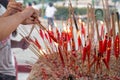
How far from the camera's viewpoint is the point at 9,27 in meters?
1.94

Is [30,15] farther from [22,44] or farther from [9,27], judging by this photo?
[22,44]

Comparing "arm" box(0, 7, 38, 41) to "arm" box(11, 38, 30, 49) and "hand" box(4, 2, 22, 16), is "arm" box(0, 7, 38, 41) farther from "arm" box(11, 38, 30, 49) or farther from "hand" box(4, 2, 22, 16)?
"arm" box(11, 38, 30, 49)

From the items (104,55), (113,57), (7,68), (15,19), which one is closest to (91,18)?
(113,57)

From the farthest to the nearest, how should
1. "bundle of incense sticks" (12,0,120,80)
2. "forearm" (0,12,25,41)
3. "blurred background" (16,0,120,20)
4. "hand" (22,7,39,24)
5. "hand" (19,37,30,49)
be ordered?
"blurred background" (16,0,120,20) < "hand" (19,37,30,49) < "bundle of incense sticks" (12,0,120,80) < "hand" (22,7,39,24) < "forearm" (0,12,25,41)

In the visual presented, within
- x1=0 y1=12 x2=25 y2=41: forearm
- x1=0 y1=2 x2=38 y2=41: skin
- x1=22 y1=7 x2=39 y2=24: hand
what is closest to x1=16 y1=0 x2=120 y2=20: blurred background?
x1=22 y1=7 x2=39 y2=24: hand

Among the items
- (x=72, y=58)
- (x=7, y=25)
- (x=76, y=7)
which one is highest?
(x=7, y=25)

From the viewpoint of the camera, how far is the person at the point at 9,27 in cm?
195

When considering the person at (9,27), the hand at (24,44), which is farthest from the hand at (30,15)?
the hand at (24,44)

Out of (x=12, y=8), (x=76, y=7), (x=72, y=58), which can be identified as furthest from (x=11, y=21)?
(x=76, y=7)

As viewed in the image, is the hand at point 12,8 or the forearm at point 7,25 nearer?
the forearm at point 7,25

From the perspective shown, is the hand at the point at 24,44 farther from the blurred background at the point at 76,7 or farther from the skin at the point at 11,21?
the skin at the point at 11,21

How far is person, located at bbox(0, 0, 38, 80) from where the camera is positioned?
195cm

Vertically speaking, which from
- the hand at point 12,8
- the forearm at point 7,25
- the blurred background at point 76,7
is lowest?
the blurred background at point 76,7

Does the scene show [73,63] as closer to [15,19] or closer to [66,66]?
[66,66]
